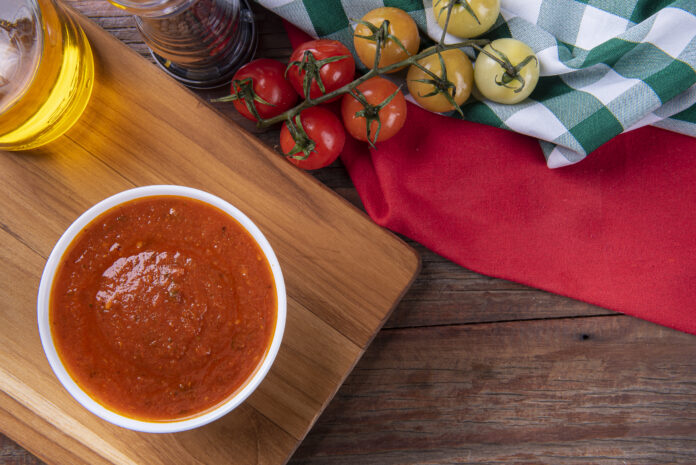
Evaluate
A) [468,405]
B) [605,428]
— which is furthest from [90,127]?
[605,428]

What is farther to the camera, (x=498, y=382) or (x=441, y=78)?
(x=498, y=382)

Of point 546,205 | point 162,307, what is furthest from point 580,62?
point 162,307

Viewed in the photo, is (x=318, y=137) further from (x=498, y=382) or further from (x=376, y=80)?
(x=498, y=382)

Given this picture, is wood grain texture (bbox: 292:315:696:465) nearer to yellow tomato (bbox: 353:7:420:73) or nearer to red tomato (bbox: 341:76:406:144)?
red tomato (bbox: 341:76:406:144)

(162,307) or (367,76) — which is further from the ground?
(367,76)

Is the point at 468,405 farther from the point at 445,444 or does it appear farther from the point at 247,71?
the point at 247,71

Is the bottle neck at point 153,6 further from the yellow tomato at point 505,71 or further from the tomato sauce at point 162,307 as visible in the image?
the yellow tomato at point 505,71

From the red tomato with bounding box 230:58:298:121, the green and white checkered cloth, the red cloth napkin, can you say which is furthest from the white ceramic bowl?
the green and white checkered cloth
